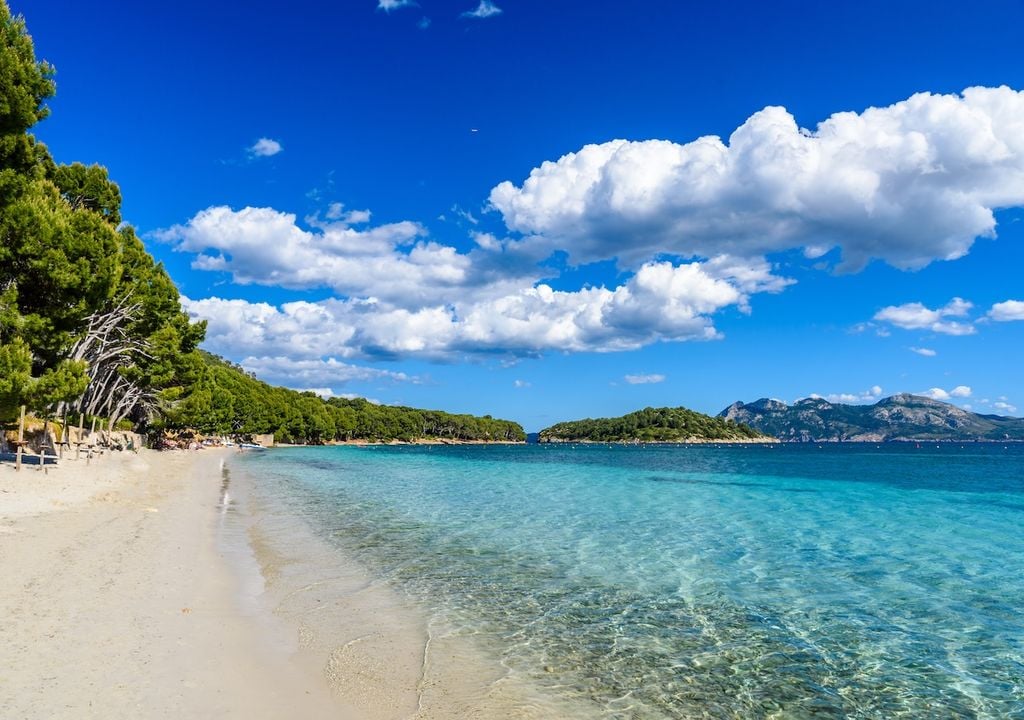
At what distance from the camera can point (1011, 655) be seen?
10.6 metres

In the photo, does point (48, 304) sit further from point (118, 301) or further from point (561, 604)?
point (561, 604)

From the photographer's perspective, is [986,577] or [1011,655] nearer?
[1011,655]

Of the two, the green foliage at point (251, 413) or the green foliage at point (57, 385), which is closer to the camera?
the green foliage at point (57, 385)

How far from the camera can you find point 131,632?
29.1 feet

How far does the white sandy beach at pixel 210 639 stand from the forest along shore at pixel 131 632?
3 centimetres

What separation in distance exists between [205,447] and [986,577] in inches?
4132

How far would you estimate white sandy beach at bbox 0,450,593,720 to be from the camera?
22.9 ft

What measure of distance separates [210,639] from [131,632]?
3.63 feet

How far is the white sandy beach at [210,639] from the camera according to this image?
698 cm

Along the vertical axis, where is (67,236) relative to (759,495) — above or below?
above

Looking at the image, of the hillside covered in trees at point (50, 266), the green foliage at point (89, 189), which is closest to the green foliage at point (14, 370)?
the hillside covered in trees at point (50, 266)

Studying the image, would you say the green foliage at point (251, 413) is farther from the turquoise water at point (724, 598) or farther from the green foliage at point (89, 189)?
the turquoise water at point (724, 598)

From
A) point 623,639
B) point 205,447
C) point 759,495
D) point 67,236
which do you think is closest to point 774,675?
point 623,639

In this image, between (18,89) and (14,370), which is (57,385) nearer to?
(14,370)
